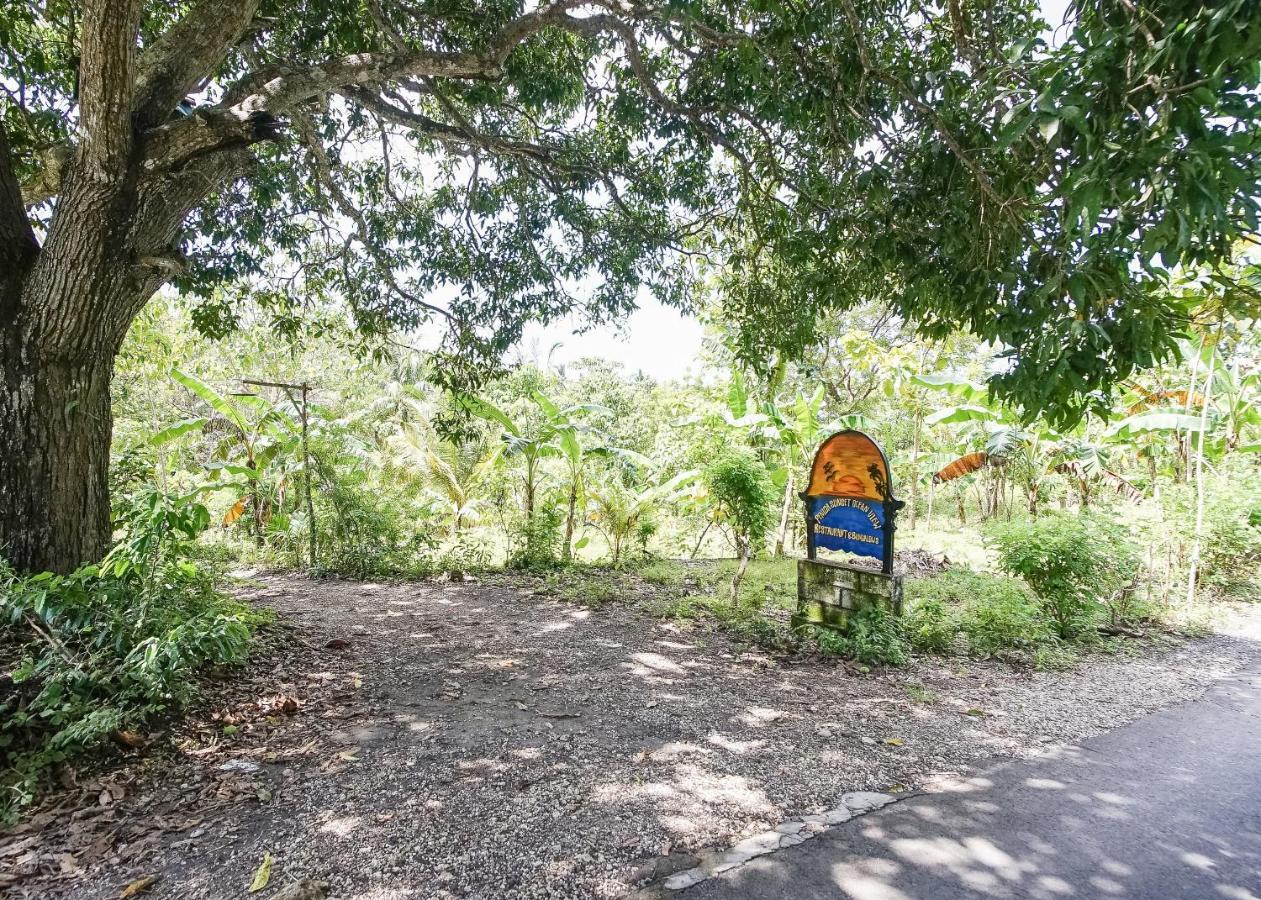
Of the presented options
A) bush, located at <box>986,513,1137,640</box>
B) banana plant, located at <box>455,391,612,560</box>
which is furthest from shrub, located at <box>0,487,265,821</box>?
bush, located at <box>986,513,1137,640</box>

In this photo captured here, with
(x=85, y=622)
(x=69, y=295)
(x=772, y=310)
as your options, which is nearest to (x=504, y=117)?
(x=772, y=310)

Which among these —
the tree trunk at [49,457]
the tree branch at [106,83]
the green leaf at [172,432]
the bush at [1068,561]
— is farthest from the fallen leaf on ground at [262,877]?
the green leaf at [172,432]

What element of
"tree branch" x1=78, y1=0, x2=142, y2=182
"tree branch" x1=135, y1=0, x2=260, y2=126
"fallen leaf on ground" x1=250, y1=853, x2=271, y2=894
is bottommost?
"fallen leaf on ground" x1=250, y1=853, x2=271, y2=894

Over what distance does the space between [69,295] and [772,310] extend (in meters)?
5.17

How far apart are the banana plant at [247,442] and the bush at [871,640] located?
8059mm

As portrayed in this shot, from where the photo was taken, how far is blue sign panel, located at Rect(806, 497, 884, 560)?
5766 mm

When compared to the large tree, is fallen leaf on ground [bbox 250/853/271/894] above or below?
below

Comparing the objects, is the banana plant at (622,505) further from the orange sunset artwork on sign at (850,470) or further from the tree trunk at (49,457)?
the tree trunk at (49,457)

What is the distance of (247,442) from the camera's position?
1120 centimetres

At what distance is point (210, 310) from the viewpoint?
688 cm

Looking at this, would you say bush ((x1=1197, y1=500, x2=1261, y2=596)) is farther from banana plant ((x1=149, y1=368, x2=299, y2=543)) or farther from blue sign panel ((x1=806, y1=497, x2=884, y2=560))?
banana plant ((x1=149, y1=368, x2=299, y2=543))

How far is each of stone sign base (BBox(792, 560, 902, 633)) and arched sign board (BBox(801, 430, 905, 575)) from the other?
17 cm

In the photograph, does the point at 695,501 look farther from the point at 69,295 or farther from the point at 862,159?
the point at 69,295

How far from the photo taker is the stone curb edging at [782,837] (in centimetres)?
246
